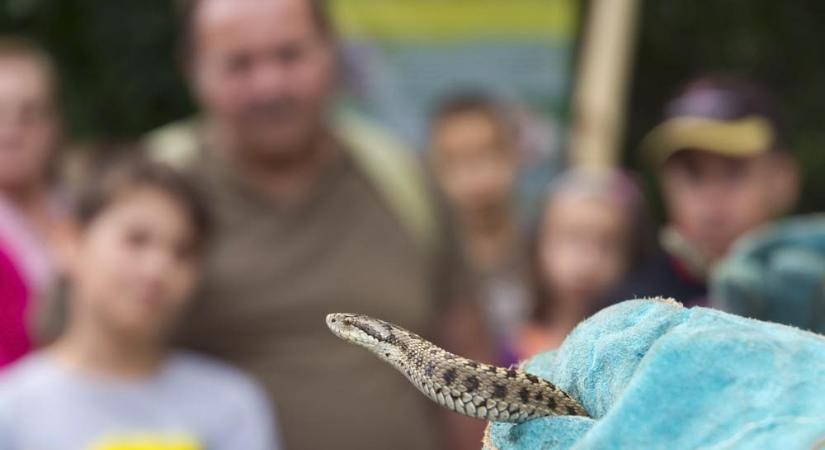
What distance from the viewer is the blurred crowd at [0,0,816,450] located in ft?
12.7

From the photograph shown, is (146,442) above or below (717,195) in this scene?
below

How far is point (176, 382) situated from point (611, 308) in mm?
2704

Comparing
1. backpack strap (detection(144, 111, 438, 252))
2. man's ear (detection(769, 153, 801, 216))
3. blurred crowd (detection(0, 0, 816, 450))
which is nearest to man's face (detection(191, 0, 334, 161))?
blurred crowd (detection(0, 0, 816, 450))

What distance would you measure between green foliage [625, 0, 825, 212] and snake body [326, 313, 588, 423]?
9186mm

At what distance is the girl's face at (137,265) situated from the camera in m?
3.99

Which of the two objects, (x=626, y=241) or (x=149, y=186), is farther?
(x=626, y=241)

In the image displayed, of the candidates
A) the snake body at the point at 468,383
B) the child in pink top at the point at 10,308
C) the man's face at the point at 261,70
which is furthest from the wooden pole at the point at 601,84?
the snake body at the point at 468,383

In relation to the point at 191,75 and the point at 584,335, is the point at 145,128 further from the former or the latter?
the point at 584,335

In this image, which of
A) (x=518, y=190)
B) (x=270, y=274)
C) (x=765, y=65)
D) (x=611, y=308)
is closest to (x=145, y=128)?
→ (x=518, y=190)

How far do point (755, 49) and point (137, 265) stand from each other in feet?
26.4

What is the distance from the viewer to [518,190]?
804 centimetres

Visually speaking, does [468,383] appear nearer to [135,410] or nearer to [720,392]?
[720,392]

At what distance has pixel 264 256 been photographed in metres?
4.26

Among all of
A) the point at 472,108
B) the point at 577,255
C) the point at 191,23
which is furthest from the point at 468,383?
the point at 472,108
